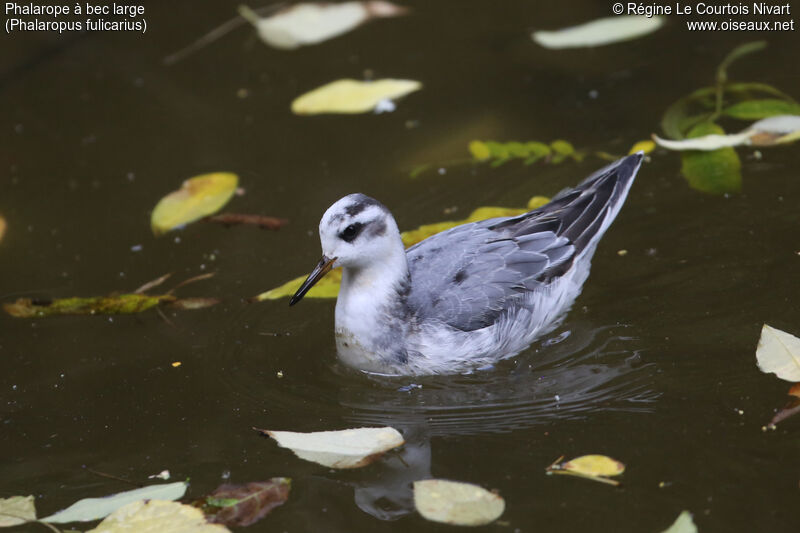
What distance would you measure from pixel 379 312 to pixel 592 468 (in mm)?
1279

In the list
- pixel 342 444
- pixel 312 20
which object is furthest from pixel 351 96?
pixel 342 444

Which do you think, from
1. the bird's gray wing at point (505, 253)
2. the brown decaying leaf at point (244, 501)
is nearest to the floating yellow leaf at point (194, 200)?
the bird's gray wing at point (505, 253)

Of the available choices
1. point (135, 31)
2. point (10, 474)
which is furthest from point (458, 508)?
point (135, 31)

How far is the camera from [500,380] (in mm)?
4426

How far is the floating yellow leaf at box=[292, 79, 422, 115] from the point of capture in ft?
21.4

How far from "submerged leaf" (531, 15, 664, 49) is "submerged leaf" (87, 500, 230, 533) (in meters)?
4.54

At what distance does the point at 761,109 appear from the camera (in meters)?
5.78

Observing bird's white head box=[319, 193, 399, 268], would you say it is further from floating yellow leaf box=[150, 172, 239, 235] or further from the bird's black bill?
floating yellow leaf box=[150, 172, 239, 235]

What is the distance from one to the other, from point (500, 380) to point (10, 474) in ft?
7.20

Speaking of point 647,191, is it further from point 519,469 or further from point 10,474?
point 10,474

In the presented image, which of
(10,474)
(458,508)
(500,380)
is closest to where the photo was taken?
(458,508)

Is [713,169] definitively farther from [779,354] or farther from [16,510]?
[16,510]

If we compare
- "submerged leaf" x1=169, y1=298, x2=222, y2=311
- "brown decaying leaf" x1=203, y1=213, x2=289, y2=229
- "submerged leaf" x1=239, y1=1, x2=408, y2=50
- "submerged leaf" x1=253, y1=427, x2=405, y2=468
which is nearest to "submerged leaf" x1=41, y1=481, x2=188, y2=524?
"submerged leaf" x1=253, y1=427, x2=405, y2=468

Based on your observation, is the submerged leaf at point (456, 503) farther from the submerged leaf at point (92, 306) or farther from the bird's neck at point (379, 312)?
the submerged leaf at point (92, 306)
